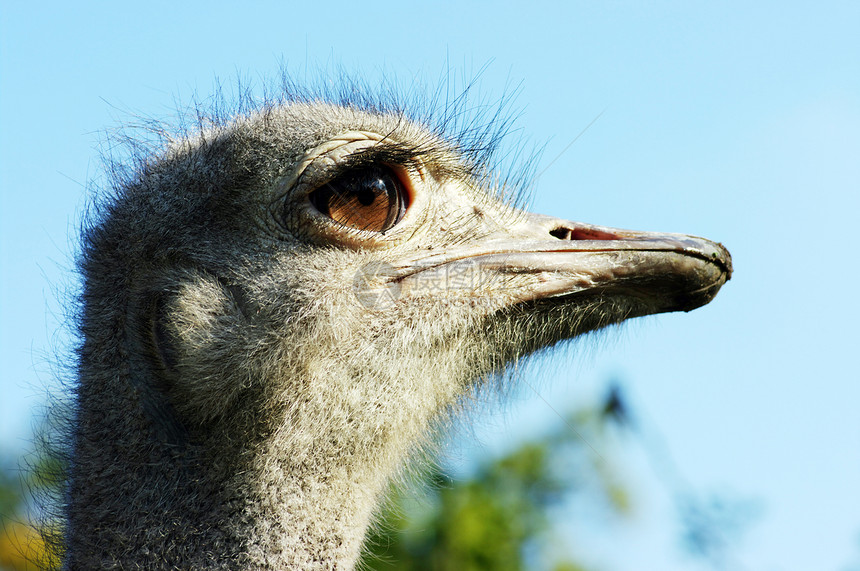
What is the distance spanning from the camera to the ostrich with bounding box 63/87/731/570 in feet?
8.76

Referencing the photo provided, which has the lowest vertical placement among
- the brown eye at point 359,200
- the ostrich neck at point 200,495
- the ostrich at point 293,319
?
the ostrich neck at point 200,495

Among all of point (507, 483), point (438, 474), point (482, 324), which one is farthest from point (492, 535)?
point (482, 324)

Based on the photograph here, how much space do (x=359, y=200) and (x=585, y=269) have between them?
2.48 feet

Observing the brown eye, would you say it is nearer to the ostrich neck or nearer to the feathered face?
the feathered face

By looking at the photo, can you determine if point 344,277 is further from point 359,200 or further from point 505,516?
point 505,516

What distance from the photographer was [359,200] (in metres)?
2.88

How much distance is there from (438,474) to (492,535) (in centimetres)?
755

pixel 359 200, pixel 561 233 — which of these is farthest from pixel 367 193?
pixel 561 233

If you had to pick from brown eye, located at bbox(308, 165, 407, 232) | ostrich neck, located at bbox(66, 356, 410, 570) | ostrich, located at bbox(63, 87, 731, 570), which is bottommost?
ostrich neck, located at bbox(66, 356, 410, 570)

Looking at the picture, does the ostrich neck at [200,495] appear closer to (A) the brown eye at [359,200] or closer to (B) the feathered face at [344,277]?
(B) the feathered face at [344,277]

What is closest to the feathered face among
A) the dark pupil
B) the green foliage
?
the dark pupil

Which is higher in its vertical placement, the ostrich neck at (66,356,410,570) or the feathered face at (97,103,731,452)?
the feathered face at (97,103,731,452)

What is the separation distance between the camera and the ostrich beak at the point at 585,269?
2834mm

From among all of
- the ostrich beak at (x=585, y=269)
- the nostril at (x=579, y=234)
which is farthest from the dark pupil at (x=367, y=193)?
the nostril at (x=579, y=234)
